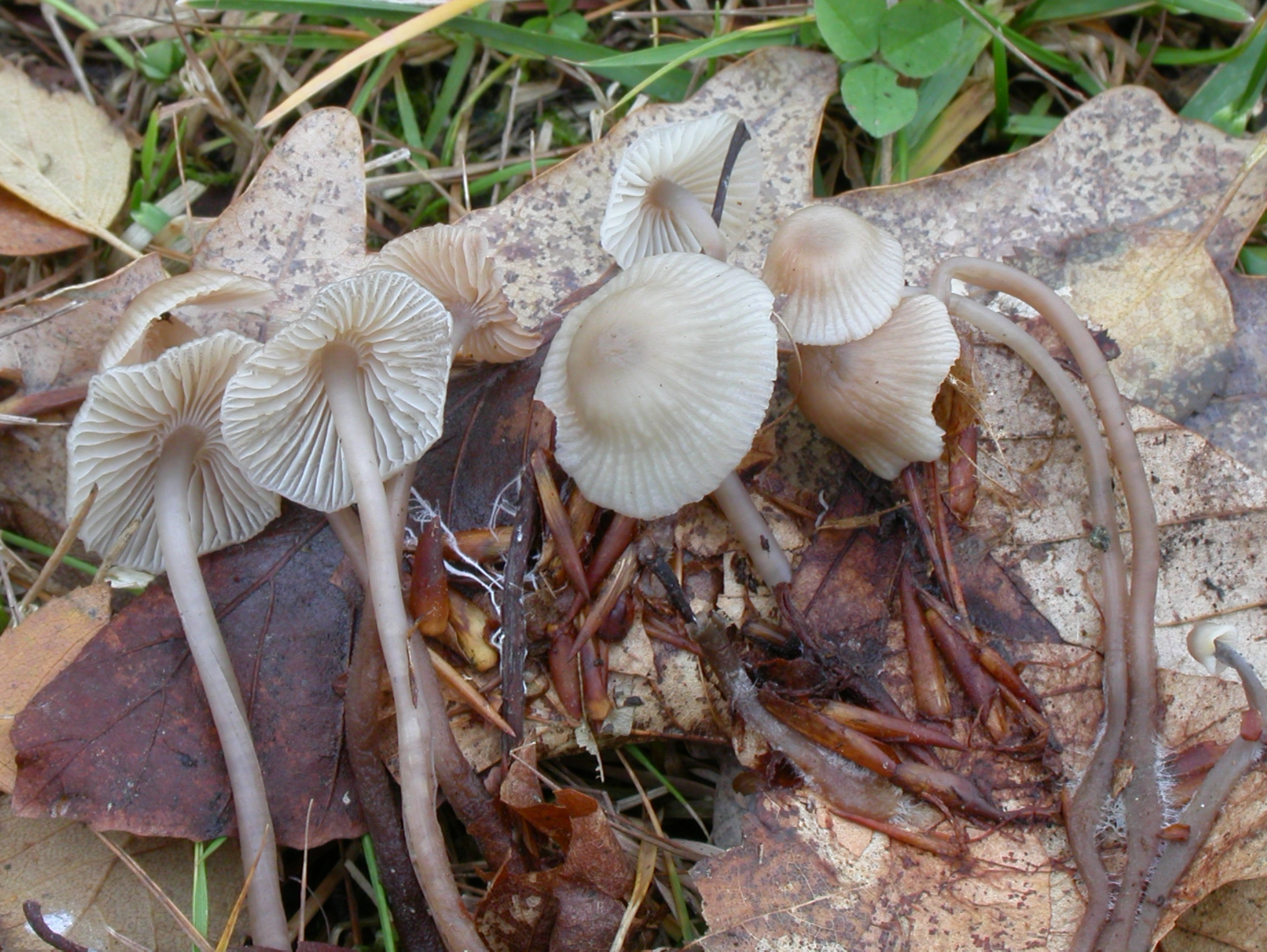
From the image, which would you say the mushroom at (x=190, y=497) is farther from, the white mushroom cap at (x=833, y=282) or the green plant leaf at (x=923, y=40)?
the green plant leaf at (x=923, y=40)

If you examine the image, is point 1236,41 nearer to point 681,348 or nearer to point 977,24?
point 977,24

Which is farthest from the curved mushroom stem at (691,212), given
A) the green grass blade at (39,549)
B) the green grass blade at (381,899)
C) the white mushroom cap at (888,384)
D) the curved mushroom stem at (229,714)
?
the green grass blade at (39,549)

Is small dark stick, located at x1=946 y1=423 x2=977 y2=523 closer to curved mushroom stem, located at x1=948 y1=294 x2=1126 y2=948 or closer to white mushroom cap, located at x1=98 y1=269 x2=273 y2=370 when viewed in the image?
curved mushroom stem, located at x1=948 y1=294 x2=1126 y2=948

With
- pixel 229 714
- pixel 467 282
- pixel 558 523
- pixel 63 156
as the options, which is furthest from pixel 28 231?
pixel 558 523

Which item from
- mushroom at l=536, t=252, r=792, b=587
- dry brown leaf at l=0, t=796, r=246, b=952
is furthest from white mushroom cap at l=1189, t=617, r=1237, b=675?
dry brown leaf at l=0, t=796, r=246, b=952

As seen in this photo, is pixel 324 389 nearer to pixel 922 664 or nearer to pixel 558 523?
pixel 558 523

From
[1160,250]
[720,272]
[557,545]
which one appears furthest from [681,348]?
[1160,250]
